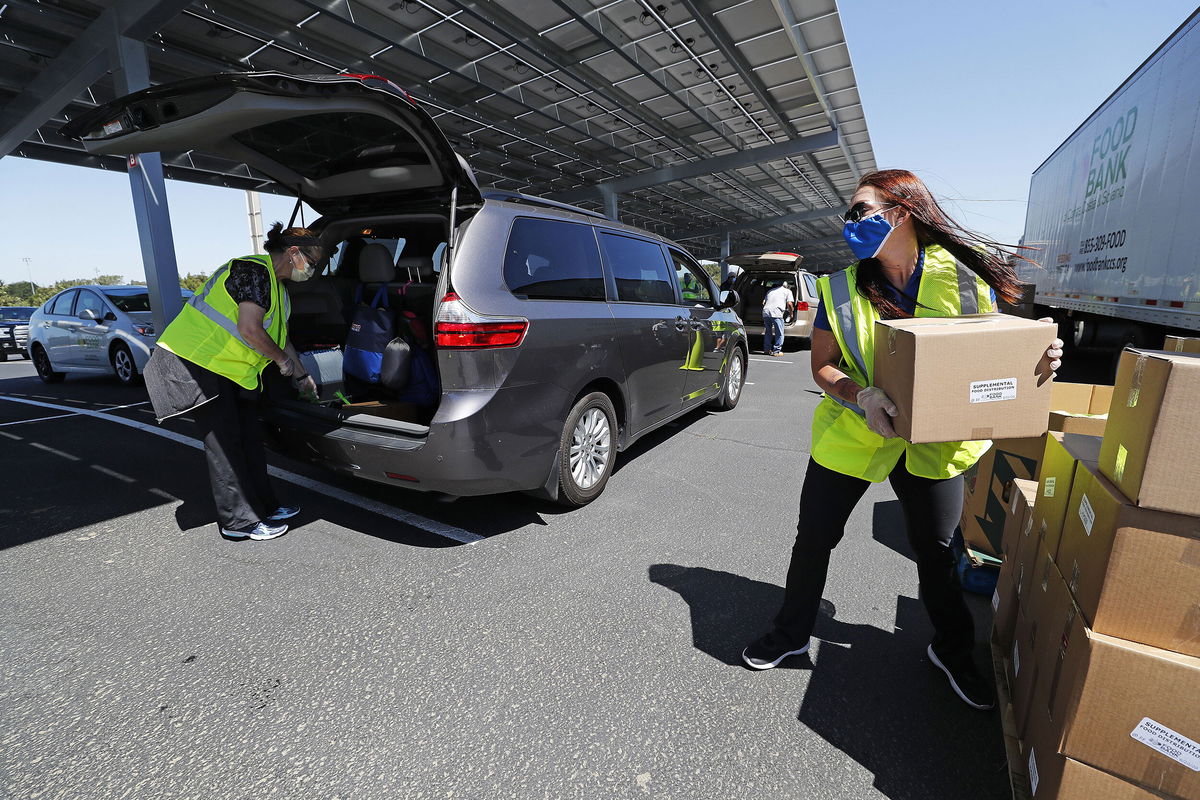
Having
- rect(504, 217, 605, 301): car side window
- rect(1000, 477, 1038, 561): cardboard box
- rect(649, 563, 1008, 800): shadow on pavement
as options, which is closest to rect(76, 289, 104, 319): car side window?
rect(504, 217, 605, 301): car side window

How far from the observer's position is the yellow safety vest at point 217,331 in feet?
9.72

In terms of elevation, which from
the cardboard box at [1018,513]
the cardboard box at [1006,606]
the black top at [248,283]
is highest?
the black top at [248,283]

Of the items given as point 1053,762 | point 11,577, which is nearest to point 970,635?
point 1053,762

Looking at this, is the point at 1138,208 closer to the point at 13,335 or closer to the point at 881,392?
the point at 881,392

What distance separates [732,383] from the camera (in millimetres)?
6430

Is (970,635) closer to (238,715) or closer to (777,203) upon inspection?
(238,715)

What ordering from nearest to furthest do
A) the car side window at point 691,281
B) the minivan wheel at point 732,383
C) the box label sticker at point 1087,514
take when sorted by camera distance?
the box label sticker at point 1087,514 → the car side window at point 691,281 → the minivan wheel at point 732,383

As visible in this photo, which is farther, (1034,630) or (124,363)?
(124,363)

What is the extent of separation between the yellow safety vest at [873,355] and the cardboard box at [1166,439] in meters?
0.62

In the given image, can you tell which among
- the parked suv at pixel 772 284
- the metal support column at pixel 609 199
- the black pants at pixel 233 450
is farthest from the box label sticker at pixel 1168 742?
the metal support column at pixel 609 199

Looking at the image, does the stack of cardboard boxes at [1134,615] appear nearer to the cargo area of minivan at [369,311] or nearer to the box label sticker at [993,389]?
the box label sticker at [993,389]

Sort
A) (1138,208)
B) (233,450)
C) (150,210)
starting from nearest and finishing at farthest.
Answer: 1. (233,450)
2. (1138,208)
3. (150,210)

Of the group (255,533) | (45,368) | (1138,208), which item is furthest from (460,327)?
(45,368)

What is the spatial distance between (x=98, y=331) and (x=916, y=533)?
32.4ft
